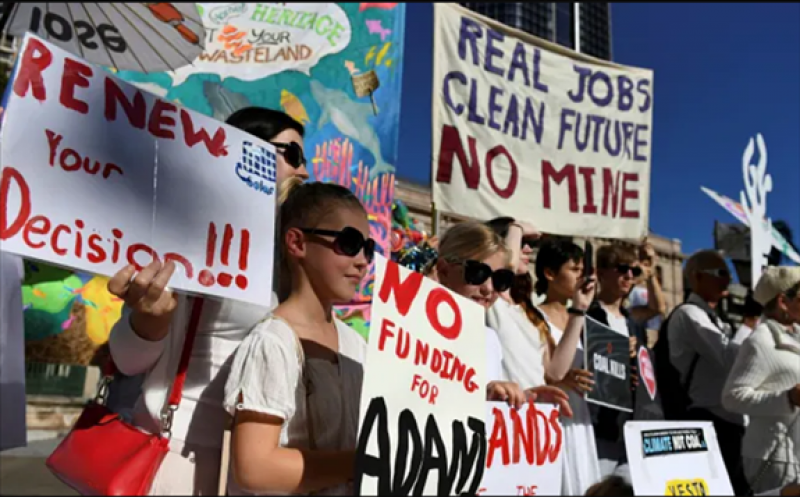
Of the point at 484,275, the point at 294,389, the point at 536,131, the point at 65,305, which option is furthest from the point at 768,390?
the point at 65,305

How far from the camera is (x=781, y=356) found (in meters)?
2.46

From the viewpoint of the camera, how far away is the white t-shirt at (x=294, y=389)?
134 cm

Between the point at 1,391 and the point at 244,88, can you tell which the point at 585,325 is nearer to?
the point at 1,391

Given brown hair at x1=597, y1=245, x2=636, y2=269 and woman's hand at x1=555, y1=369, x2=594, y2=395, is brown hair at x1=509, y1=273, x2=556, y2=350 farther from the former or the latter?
brown hair at x1=597, y1=245, x2=636, y2=269

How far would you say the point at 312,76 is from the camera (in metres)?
4.74

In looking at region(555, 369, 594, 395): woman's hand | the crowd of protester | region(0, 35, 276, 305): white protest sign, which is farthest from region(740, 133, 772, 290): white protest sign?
region(0, 35, 276, 305): white protest sign

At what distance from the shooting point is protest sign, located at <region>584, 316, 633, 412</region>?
2559mm

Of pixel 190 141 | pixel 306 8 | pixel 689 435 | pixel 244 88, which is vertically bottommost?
pixel 689 435

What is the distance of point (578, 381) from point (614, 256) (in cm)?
92

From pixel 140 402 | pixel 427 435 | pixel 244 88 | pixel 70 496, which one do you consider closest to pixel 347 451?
pixel 427 435

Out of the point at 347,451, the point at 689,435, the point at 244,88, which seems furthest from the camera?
the point at 244,88

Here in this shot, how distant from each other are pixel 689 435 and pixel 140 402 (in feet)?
5.81

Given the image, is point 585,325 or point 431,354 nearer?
point 431,354

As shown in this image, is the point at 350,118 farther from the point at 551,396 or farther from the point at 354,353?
the point at 354,353
